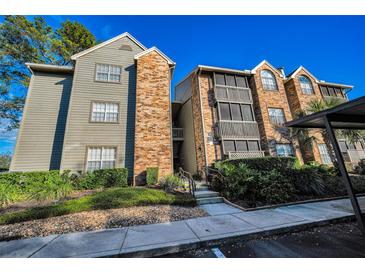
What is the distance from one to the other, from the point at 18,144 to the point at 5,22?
13.0 m

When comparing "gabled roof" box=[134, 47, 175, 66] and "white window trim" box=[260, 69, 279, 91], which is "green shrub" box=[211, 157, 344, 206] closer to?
"gabled roof" box=[134, 47, 175, 66]

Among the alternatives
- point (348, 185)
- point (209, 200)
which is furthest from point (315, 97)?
point (209, 200)

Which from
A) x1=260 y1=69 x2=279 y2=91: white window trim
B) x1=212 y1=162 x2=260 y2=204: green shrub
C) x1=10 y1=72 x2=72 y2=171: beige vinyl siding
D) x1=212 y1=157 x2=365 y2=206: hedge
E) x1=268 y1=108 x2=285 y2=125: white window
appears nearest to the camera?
x1=212 y1=157 x2=365 y2=206: hedge

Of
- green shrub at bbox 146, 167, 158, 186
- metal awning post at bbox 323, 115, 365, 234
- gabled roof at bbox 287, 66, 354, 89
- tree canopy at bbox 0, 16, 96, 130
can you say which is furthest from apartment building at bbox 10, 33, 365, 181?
metal awning post at bbox 323, 115, 365, 234

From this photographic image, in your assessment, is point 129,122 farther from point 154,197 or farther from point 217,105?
point 217,105

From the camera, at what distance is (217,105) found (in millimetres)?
12961

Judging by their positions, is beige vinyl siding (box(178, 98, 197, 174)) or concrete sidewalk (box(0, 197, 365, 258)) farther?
beige vinyl siding (box(178, 98, 197, 174))

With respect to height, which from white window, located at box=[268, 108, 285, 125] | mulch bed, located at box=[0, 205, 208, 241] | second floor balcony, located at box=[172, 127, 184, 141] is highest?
white window, located at box=[268, 108, 285, 125]

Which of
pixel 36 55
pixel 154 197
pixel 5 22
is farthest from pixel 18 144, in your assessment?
pixel 5 22

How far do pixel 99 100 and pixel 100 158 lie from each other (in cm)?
412

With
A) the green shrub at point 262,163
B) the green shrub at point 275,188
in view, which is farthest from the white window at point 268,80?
the green shrub at point 275,188

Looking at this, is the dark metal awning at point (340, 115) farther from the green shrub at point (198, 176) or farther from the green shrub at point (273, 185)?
the green shrub at point (198, 176)

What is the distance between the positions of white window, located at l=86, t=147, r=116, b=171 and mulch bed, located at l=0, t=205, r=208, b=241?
496cm

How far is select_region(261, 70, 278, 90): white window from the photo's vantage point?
15231mm
